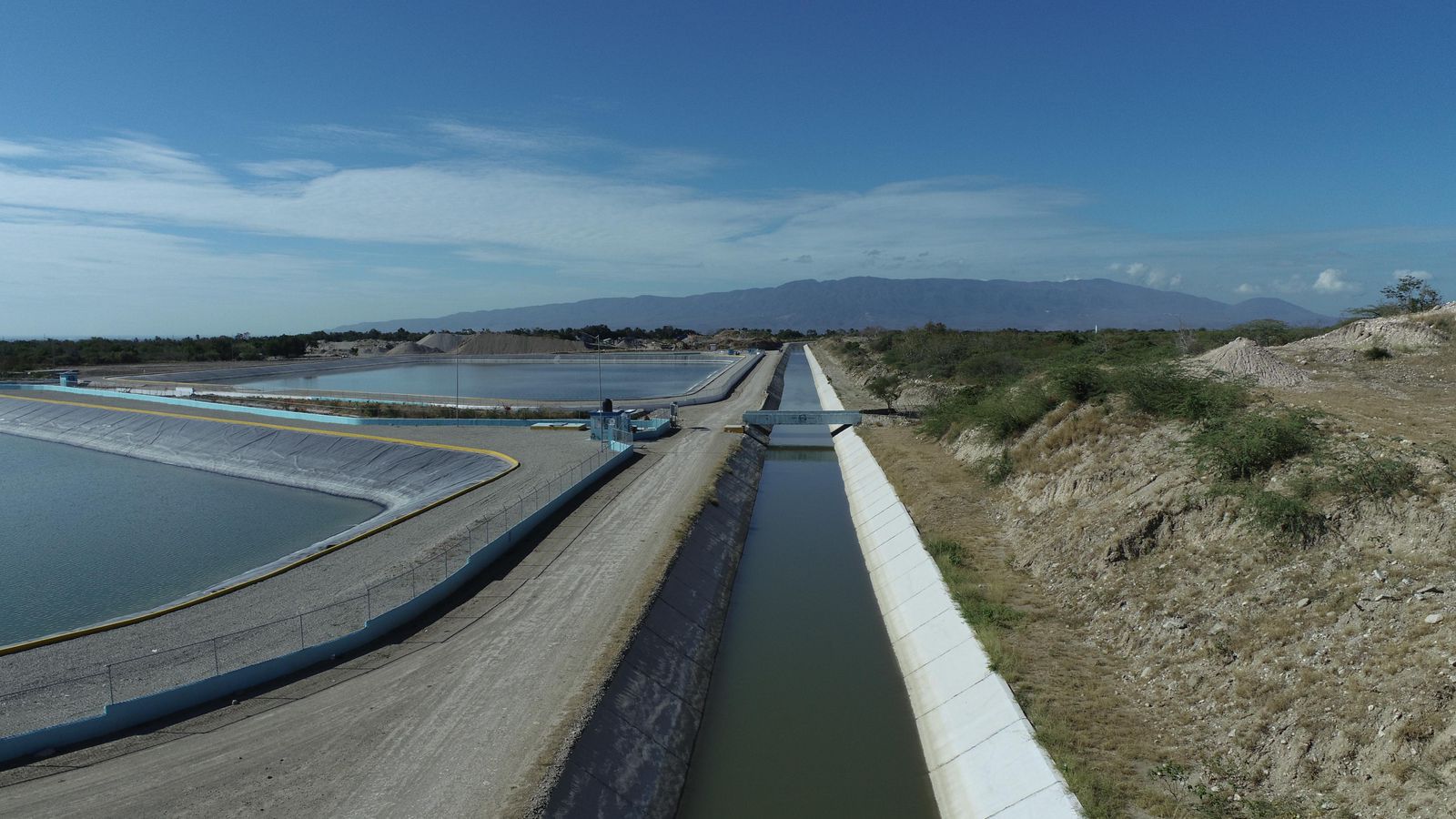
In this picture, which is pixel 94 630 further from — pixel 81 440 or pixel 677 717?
pixel 81 440

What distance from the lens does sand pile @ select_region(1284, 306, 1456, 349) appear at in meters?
33.5

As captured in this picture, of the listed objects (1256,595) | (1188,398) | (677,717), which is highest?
(1188,398)

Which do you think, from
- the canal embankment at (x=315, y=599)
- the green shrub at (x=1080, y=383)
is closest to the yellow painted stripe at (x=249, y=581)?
the canal embankment at (x=315, y=599)

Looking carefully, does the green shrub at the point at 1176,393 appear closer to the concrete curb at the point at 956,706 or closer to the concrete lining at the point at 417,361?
the concrete curb at the point at 956,706

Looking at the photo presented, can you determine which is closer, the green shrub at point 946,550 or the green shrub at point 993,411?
the green shrub at point 946,550

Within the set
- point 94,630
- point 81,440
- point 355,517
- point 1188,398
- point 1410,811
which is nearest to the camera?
point 1410,811

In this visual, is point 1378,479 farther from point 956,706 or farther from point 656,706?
point 656,706

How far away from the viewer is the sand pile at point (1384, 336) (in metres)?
33.5

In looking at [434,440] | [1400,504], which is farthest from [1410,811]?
[434,440]

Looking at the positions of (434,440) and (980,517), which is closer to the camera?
(980,517)

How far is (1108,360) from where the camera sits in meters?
39.0

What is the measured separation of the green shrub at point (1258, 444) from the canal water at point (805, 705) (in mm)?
9722

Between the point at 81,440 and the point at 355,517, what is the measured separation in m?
39.5

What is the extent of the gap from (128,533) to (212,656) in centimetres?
1965
